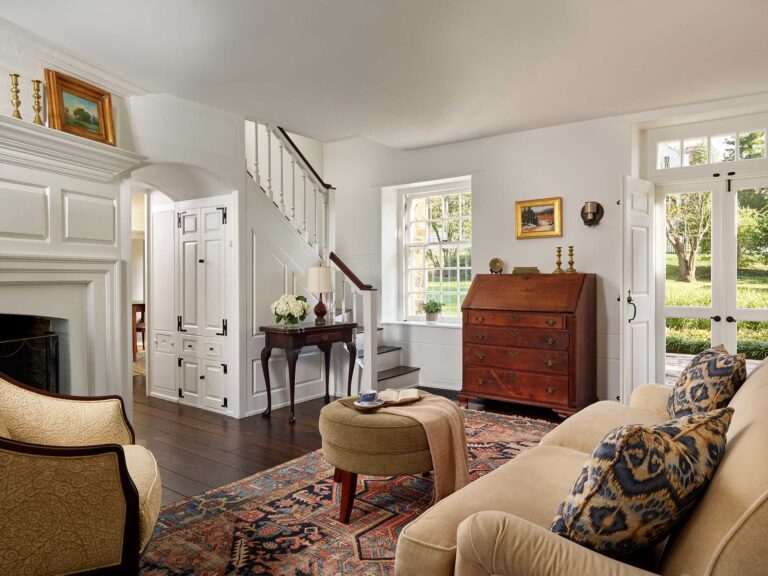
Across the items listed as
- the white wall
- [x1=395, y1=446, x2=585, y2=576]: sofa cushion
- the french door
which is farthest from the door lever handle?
[x1=395, y1=446, x2=585, y2=576]: sofa cushion

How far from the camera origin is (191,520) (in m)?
2.60

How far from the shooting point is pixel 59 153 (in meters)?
3.02

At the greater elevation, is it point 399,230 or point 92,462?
point 399,230

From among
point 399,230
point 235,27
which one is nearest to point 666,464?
point 235,27

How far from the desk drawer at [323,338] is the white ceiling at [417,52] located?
1.88 metres

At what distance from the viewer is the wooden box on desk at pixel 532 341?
4.35 m

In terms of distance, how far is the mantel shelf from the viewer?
280 centimetres

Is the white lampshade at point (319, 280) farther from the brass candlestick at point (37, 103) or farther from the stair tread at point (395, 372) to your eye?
the brass candlestick at point (37, 103)

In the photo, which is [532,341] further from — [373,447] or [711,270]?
[373,447]

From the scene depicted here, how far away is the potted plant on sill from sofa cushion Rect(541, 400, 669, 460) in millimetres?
3199

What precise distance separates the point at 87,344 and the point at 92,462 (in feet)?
6.18

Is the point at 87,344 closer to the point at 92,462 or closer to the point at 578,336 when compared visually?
the point at 92,462

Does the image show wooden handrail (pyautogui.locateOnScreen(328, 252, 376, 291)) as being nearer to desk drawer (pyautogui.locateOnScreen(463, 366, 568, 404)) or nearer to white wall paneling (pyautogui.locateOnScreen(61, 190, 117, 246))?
desk drawer (pyautogui.locateOnScreen(463, 366, 568, 404))

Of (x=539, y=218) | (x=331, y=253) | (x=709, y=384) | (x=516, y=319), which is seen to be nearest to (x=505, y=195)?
(x=539, y=218)
